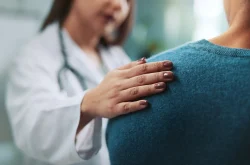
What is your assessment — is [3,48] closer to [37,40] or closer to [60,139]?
[37,40]

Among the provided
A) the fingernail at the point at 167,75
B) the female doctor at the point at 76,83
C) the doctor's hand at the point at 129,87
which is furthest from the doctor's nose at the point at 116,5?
the fingernail at the point at 167,75

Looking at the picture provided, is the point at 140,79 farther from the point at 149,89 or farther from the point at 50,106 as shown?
the point at 50,106

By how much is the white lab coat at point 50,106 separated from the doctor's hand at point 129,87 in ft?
0.34

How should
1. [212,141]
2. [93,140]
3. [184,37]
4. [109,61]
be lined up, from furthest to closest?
[184,37], [109,61], [93,140], [212,141]

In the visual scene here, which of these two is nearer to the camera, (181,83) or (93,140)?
(181,83)

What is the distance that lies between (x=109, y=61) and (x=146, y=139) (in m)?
0.62

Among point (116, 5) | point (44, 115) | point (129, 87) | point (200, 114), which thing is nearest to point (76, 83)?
point (44, 115)

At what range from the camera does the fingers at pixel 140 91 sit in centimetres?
46

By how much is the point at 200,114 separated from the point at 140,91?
0.10 m

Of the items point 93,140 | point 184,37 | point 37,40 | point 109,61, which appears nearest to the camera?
point 93,140

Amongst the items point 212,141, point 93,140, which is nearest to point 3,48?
point 93,140

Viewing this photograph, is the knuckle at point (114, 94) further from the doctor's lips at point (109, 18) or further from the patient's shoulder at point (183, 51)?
the doctor's lips at point (109, 18)

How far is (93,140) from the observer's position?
668mm

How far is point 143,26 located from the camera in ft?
4.25
